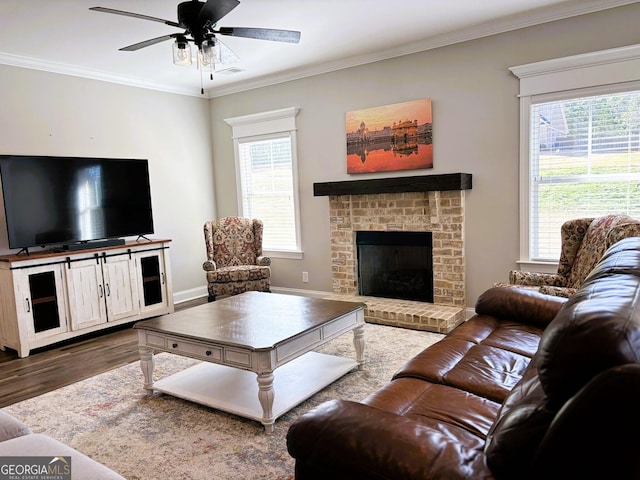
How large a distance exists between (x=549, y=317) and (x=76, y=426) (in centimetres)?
275

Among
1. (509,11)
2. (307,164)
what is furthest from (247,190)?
(509,11)

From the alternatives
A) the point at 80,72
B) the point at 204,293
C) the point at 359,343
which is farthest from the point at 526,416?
the point at 204,293

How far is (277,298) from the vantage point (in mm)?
3561

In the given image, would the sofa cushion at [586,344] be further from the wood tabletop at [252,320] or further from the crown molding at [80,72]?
the crown molding at [80,72]

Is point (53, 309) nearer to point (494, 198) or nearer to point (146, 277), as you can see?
point (146, 277)

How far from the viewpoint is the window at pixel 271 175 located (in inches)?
219

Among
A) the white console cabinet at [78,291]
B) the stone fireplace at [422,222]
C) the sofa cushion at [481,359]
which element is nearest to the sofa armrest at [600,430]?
the sofa cushion at [481,359]

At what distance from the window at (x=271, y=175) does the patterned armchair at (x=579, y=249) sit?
2.99 m

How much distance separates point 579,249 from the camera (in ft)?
10.7

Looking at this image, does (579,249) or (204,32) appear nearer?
(204,32)

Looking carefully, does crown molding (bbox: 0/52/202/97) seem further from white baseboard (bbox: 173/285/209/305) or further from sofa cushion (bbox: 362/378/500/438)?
sofa cushion (bbox: 362/378/500/438)

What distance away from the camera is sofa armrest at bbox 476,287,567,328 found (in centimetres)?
252

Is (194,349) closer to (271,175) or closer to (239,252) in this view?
(239,252)

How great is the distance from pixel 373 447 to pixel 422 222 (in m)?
3.49
